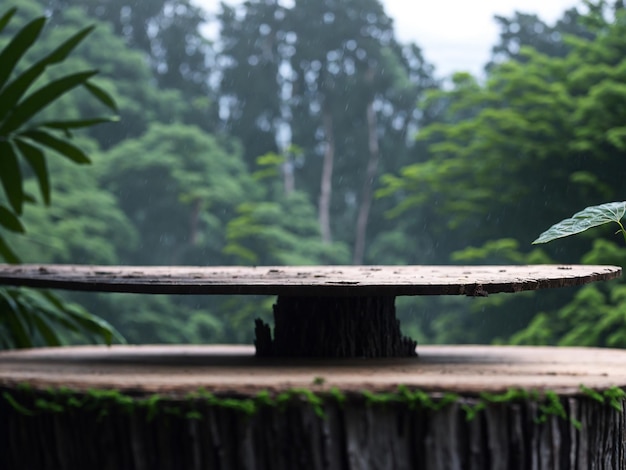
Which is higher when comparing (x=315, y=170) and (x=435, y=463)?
(x=315, y=170)

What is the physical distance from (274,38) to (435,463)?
21.7m

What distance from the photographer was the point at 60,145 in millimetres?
2672

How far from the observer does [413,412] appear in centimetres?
125

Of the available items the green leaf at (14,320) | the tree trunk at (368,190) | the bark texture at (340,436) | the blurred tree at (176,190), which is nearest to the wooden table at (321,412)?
the bark texture at (340,436)

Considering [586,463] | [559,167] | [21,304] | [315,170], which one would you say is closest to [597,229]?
[559,167]

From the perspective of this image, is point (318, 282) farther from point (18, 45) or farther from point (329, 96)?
point (329, 96)

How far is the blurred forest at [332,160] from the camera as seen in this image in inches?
448

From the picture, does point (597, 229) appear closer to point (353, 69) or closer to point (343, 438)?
point (343, 438)

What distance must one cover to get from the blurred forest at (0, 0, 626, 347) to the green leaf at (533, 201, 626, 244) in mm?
6571

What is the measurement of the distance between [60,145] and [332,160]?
1891cm

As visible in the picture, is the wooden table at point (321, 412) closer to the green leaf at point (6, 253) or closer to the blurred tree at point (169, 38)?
the green leaf at point (6, 253)

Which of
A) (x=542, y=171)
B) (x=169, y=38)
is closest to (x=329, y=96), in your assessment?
(x=169, y=38)

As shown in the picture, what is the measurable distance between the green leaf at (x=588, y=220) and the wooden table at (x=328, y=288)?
8 cm

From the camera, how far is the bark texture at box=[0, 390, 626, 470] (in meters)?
1.25
